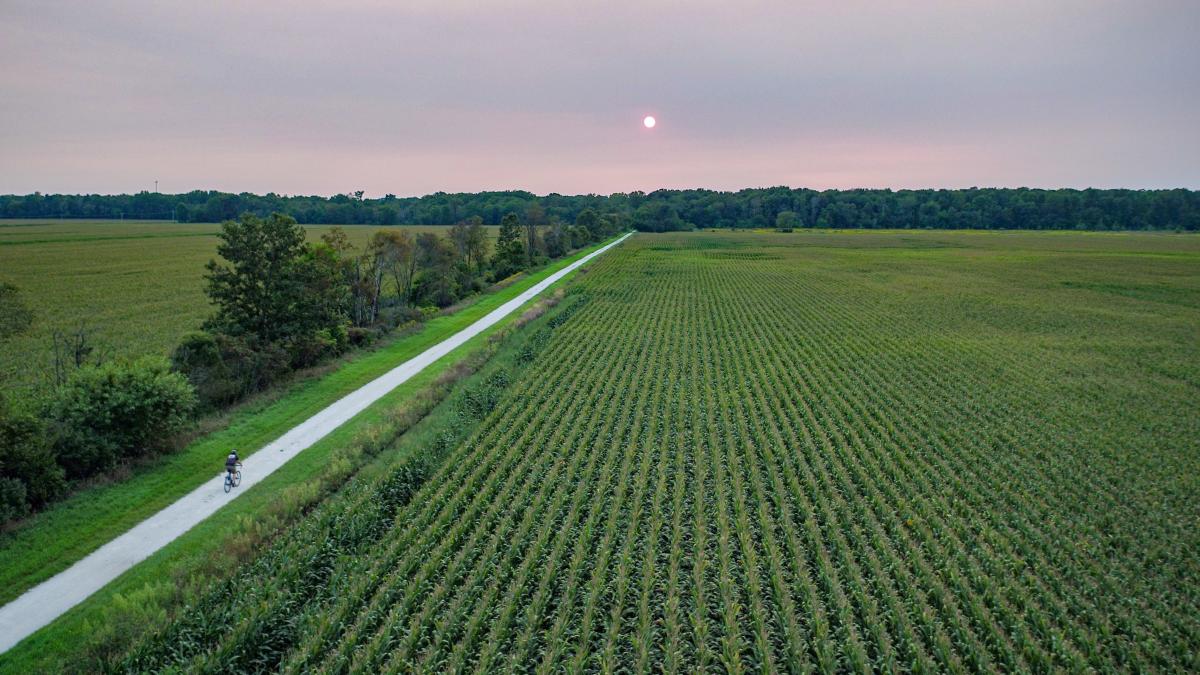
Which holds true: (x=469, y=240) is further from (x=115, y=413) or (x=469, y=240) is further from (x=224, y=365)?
(x=115, y=413)

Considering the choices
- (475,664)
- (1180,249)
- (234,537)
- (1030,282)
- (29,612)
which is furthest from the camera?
(1180,249)

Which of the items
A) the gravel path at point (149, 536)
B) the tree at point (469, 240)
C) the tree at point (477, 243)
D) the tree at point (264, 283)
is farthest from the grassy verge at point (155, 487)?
the tree at point (477, 243)

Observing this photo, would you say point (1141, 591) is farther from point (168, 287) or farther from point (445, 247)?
point (168, 287)

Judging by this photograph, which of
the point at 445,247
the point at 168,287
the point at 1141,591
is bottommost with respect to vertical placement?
the point at 1141,591

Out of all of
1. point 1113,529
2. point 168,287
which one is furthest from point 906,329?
point 168,287

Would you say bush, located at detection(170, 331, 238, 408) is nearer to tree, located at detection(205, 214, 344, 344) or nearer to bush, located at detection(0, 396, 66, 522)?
tree, located at detection(205, 214, 344, 344)

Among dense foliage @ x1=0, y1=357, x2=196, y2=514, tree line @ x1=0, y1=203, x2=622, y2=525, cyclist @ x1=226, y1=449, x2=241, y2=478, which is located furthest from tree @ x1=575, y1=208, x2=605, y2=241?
cyclist @ x1=226, y1=449, x2=241, y2=478
